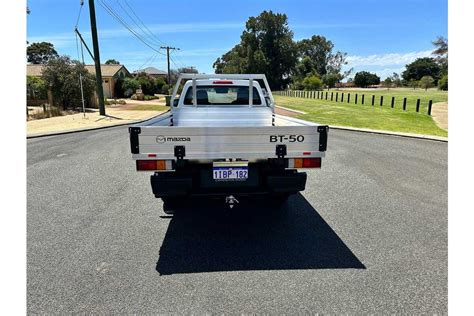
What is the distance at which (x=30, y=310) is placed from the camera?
2.70m

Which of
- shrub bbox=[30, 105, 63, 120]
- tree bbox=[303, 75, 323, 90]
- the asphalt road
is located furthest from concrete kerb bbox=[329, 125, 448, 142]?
tree bbox=[303, 75, 323, 90]

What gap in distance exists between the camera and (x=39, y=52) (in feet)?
307

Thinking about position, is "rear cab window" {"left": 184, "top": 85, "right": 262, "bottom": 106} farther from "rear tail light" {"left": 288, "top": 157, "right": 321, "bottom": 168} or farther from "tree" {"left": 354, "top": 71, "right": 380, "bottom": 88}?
"tree" {"left": 354, "top": 71, "right": 380, "bottom": 88}

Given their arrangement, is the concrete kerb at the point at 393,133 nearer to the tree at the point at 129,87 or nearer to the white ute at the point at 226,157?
the white ute at the point at 226,157

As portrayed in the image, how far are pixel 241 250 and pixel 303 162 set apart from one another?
4.14 ft

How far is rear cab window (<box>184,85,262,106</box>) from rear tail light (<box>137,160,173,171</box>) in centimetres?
283

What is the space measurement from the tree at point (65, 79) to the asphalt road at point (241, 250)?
18.8 m

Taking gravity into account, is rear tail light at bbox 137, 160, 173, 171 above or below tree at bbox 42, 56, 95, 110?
Result: below

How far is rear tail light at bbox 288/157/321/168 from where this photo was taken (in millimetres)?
3699

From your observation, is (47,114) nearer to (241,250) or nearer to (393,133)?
(393,133)

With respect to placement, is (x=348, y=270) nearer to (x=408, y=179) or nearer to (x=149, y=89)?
(x=408, y=179)

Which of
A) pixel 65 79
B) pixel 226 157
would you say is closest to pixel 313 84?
pixel 65 79

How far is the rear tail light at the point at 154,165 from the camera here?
138 inches

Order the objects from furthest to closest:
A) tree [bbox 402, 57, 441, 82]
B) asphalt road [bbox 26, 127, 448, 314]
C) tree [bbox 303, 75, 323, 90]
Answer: tree [bbox 402, 57, 441, 82] → tree [bbox 303, 75, 323, 90] → asphalt road [bbox 26, 127, 448, 314]
